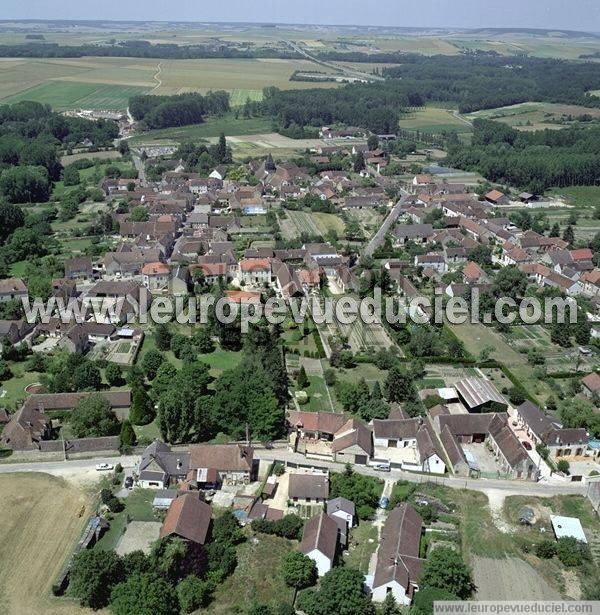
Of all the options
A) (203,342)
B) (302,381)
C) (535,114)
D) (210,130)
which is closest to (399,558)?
(302,381)

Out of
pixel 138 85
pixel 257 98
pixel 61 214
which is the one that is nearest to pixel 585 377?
pixel 61 214

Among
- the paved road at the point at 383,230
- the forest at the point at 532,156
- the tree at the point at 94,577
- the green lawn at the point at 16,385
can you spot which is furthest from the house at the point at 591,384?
the forest at the point at 532,156

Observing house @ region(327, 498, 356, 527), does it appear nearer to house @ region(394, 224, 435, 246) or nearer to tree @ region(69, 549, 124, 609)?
tree @ region(69, 549, 124, 609)

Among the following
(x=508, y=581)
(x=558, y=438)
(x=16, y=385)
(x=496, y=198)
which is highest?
(x=496, y=198)

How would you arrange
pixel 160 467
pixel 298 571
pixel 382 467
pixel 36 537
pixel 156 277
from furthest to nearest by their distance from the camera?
pixel 156 277 < pixel 382 467 < pixel 160 467 < pixel 36 537 < pixel 298 571

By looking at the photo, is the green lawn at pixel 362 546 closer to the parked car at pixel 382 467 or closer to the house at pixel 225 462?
the parked car at pixel 382 467

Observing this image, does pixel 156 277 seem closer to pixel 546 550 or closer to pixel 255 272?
pixel 255 272
